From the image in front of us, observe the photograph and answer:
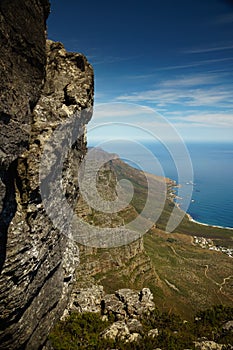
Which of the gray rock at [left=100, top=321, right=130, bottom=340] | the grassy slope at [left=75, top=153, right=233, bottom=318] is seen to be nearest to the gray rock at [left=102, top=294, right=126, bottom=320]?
the gray rock at [left=100, top=321, right=130, bottom=340]

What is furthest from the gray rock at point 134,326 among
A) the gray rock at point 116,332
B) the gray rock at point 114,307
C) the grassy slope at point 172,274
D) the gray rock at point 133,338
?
the grassy slope at point 172,274

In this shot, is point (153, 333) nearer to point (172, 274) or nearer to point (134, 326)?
point (134, 326)

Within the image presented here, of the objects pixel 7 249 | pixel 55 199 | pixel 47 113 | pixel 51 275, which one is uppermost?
pixel 47 113

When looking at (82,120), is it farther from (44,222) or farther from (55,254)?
(55,254)

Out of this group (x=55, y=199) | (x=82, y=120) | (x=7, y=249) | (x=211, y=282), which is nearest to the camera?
(x=7, y=249)

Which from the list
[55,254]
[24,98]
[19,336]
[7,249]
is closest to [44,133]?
[24,98]

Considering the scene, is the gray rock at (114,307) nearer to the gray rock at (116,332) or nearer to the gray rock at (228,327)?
the gray rock at (116,332)
